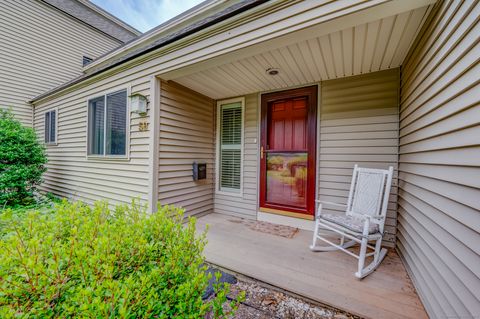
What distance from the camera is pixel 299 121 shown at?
3.44 metres

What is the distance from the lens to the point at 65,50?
6348 millimetres

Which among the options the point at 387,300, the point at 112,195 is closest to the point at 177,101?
the point at 112,195

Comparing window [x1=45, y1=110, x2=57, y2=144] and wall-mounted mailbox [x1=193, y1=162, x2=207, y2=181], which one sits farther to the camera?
window [x1=45, y1=110, x2=57, y2=144]

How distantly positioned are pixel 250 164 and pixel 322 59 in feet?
6.75

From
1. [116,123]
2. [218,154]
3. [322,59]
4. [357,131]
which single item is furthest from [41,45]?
[357,131]

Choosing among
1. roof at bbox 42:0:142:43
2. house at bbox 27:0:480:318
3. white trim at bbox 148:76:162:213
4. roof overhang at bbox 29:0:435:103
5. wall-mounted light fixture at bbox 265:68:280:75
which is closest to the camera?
house at bbox 27:0:480:318

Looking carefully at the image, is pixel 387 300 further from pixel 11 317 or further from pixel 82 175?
pixel 82 175

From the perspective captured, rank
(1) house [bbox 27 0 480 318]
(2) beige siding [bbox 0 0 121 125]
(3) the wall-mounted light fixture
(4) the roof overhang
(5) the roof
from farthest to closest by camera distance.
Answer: (5) the roof < (2) beige siding [bbox 0 0 121 125] < (3) the wall-mounted light fixture < (4) the roof overhang < (1) house [bbox 27 0 480 318]

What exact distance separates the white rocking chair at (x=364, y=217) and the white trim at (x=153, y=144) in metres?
2.33

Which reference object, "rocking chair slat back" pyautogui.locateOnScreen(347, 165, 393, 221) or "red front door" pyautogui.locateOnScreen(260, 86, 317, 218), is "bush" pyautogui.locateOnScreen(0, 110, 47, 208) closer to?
"red front door" pyautogui.locateOnScreen(260, 86, 317, 218)

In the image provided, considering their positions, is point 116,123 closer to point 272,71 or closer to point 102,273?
point 272,71

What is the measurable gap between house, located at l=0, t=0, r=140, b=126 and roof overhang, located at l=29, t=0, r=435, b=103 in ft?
17.0

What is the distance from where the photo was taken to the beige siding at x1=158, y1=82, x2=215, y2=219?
10.5 ft

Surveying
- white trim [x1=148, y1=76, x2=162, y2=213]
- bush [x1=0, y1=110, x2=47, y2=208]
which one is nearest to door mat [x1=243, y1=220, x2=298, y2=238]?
white trim [x1=148, y1=76, x2=162, y2=213]
